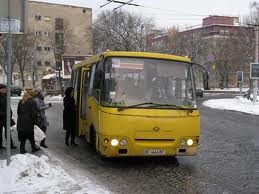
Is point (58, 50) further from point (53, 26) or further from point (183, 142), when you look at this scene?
point (183, 142)

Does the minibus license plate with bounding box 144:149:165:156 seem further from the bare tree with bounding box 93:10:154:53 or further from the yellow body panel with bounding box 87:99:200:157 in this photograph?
the bare tree with bounding box 93:10:154:53

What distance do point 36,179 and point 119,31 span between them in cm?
6273

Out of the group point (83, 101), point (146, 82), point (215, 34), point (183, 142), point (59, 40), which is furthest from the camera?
point (215, 34)

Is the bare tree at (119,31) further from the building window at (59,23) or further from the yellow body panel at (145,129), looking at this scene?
the yellow body panel at (145,129)

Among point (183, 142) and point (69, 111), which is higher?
point (69, 111)

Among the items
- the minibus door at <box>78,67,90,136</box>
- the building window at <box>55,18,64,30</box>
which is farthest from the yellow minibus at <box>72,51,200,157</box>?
the building window at <box>55,18,64,30</box>

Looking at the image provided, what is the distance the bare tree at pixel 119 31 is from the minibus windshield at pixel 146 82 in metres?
57.2

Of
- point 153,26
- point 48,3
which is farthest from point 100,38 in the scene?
point 48,3

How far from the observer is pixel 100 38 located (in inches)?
2876

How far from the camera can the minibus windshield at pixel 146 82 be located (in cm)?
1094

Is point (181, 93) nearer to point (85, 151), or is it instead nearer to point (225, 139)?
point (85, 151)

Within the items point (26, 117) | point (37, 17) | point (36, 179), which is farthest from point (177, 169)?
point (37, 17)

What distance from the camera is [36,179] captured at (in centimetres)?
900

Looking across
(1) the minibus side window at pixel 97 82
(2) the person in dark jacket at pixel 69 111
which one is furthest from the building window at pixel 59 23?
(1) the minibus side window at pixel 97 82
